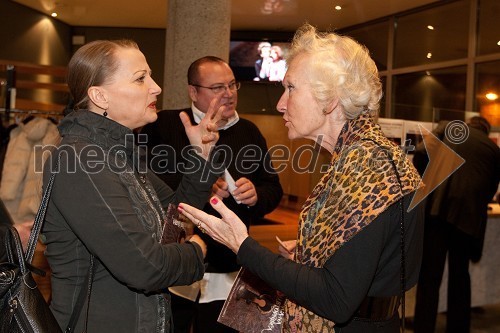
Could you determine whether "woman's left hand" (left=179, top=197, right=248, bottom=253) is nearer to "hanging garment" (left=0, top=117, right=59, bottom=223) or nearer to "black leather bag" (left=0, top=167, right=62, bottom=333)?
"black leather bag" (left=0, top=167, right=62, bottom=333)

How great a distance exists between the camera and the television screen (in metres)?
6.68

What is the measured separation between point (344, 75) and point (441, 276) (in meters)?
3.40

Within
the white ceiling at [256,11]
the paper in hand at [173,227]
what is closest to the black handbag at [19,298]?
the paper in hand at [173,227]

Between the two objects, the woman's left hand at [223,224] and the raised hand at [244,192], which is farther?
the raised hand at [244,192]

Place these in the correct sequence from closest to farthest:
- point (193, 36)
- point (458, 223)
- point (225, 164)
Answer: point (225, 164) < point (193, 36) < point (458, 223)

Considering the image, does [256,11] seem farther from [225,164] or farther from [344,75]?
[344,75]

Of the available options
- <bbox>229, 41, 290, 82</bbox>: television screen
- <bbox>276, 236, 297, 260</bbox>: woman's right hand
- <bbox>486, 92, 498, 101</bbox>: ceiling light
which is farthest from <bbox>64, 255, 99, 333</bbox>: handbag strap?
<bbox>486, 92, 498, 101</bbox>: ceiling light

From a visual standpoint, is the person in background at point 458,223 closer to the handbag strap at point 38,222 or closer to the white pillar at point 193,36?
the white pillar at point 193,36

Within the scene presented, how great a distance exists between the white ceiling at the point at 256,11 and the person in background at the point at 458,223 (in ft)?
11.7

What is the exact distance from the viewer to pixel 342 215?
58.3 inches

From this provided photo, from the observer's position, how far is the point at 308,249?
158 centimetres

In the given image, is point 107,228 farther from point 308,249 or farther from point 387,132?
point 387,132

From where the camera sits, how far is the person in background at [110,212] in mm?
1510

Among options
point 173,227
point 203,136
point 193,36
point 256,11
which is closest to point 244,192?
point 203,136
